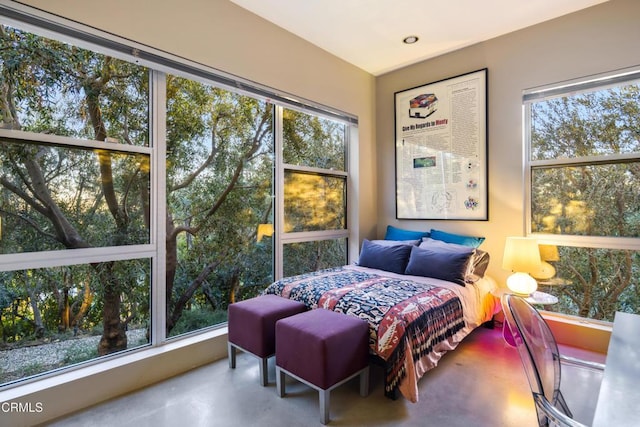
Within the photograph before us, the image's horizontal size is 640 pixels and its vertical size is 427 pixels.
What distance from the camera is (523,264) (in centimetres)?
268

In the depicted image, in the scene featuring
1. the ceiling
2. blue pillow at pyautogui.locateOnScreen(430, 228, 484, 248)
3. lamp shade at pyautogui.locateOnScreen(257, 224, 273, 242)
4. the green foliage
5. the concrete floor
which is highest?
the ceiling

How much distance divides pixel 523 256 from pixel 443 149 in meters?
1.46

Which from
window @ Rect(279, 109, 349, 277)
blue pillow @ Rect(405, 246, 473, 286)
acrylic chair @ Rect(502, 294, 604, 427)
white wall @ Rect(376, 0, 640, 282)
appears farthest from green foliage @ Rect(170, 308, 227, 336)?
white wall @ Rect(376, 0, 640, 282)

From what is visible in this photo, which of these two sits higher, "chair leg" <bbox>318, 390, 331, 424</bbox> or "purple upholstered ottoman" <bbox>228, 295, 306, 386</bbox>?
"purple upholstered ottoman" <bbox>228, 295, 306, 386</bbox>

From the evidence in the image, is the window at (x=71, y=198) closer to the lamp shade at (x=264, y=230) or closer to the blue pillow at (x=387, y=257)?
the lamp shade at (x=264, y=230)

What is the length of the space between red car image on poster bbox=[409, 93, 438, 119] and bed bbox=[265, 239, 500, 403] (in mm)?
1561

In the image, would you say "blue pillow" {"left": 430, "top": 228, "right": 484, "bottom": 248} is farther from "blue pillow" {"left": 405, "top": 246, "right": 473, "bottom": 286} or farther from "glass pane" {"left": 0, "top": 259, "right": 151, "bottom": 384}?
"glass pane" {"left": 0, "top": 259, "right": 151, "bottom": 384}

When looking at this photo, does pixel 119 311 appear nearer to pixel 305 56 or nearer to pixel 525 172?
pixel 305 56

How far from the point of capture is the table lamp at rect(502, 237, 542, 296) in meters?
2.66

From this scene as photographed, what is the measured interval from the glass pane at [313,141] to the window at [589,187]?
6.56 ft

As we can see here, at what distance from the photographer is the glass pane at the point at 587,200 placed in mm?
2602

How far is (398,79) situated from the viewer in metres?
3.96

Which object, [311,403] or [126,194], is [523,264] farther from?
[126,194]

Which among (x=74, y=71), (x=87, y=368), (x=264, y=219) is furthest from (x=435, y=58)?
(x=87, y=368)
